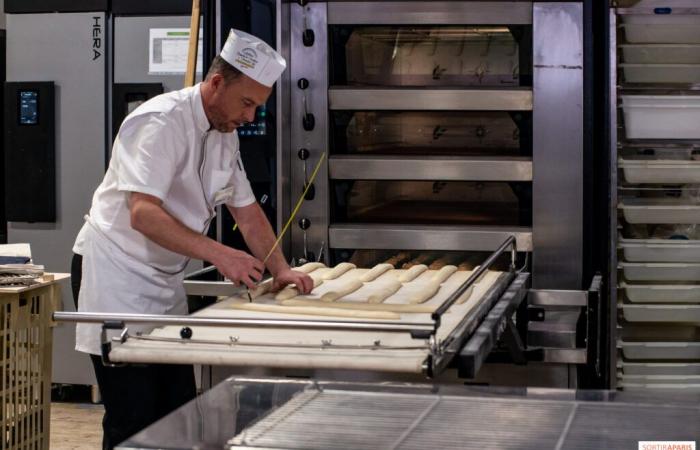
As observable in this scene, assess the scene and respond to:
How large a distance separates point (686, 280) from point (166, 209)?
6.80 ft

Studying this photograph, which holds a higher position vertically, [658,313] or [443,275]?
[443,275]

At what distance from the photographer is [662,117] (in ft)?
12.9

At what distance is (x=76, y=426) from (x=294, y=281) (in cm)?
251

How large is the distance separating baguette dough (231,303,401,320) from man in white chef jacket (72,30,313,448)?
86 mm

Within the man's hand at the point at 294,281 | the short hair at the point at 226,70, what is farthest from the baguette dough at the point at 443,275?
the short hair at the point at 226,70

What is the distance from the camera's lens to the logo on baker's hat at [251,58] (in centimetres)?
284

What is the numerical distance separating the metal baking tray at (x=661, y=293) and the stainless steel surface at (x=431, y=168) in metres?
0.59

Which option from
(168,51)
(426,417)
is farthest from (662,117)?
(426,417)

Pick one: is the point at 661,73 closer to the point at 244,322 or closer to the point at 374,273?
the point at 374,273

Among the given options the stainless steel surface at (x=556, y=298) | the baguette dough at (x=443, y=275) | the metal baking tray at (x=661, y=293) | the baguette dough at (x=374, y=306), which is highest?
the baguette dough at (x=443, y=275)

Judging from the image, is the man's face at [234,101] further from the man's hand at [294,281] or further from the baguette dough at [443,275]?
the baguette dough at [443,275]

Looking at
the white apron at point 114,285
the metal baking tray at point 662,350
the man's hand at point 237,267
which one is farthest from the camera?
the metal baking tray at point 662,350

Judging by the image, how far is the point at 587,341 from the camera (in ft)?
11.5

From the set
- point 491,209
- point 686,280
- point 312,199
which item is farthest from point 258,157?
point 686,280
